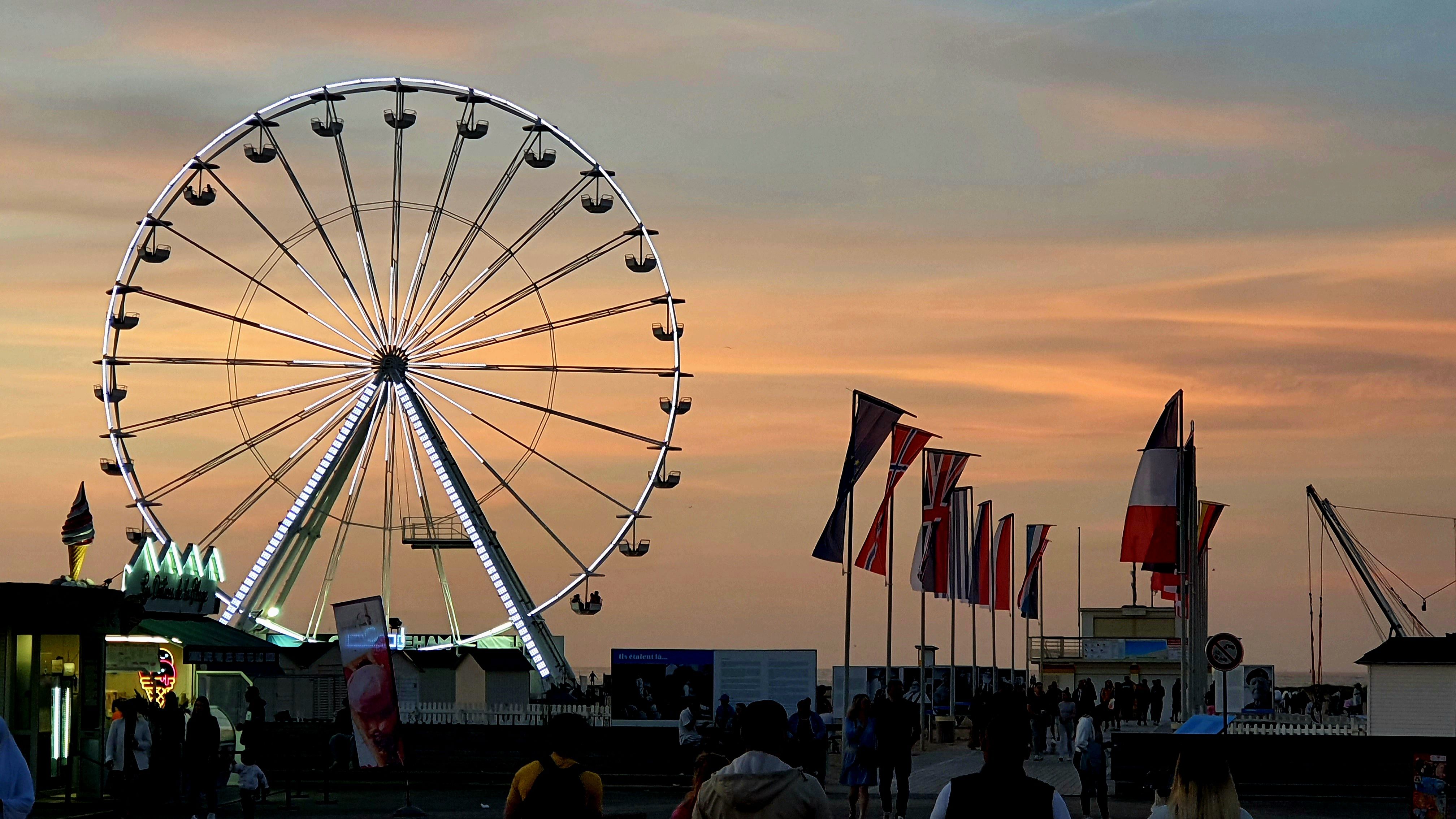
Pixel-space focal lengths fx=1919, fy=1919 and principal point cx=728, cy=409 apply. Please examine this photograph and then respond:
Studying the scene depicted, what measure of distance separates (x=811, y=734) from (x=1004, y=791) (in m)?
19.1

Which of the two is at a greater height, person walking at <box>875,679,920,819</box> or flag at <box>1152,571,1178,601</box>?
flag at <box>1152,571,1178,601</box>

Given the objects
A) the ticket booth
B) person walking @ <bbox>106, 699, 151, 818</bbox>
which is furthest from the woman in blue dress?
the ticket booth

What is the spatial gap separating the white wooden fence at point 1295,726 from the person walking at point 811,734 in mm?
7344

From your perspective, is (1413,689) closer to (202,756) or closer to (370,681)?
(370,681)

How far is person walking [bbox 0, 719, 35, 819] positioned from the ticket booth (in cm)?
1643

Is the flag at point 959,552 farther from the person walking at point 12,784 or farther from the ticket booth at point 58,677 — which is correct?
the person walking at point 12,784

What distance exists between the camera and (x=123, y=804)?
23.5 metres

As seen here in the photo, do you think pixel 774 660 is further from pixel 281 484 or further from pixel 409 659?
pixel 409 659

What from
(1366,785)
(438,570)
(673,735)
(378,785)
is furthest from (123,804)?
(438,570)

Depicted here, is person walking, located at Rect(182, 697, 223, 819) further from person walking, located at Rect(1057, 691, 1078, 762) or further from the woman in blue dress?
person walking, located at Rect(1057, 691, 1078, 762)

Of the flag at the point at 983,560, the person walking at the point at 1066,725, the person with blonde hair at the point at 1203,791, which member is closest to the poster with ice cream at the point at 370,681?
the person with blonde hair at the point at 1203,791

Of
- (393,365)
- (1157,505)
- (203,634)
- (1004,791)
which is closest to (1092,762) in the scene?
(1157,505)

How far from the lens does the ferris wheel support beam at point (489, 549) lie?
41.1m

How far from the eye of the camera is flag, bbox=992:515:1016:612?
52.2 metres
